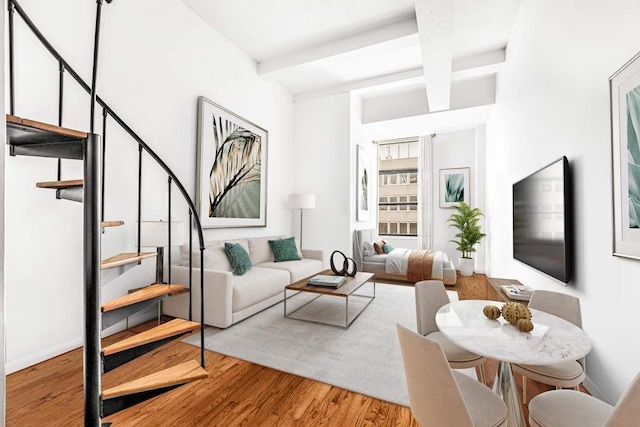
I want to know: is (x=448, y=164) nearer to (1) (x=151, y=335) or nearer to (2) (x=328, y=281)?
(2) (x=328, y=281)

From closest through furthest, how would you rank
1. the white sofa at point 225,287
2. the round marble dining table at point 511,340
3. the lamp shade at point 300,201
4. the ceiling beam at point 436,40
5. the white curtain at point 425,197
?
the round marble dining table at point 511,340 < the ceiling beam at point 436,40 < the white sofa at point 225,287 < the lamp shade at point 300,201 < the white curtain at point 425,197

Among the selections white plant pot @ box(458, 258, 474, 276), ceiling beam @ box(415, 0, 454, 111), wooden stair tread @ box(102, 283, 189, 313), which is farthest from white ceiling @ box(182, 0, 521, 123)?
wooden stair tread @ box(102, 283, 189, 313)

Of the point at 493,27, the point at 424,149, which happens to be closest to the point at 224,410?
the point at 493,27

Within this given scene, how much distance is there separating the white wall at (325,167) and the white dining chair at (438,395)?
4.12 meters

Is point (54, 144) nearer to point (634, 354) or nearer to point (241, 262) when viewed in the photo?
point (241, 262)

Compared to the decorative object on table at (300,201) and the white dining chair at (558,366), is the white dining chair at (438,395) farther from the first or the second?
the decorative object on table at (300,201)

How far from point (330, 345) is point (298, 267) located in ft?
5.20

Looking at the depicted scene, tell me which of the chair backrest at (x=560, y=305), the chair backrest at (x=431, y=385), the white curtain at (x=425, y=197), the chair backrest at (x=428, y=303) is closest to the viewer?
the chair backrest at (x=431, y=385)

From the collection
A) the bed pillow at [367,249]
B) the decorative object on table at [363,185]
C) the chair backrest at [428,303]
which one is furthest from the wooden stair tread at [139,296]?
the decorative object on table at [363,185]

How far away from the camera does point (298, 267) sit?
3986mm

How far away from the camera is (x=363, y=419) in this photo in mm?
1606

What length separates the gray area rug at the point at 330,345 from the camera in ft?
6.53

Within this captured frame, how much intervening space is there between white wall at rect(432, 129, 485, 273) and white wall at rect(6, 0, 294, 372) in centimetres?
509

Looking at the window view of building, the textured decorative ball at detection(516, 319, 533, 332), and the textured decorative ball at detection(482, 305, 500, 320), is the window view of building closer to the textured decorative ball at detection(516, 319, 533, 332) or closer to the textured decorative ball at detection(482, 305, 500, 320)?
the textured decorative ball at detection(482, 305, 500, 320)
